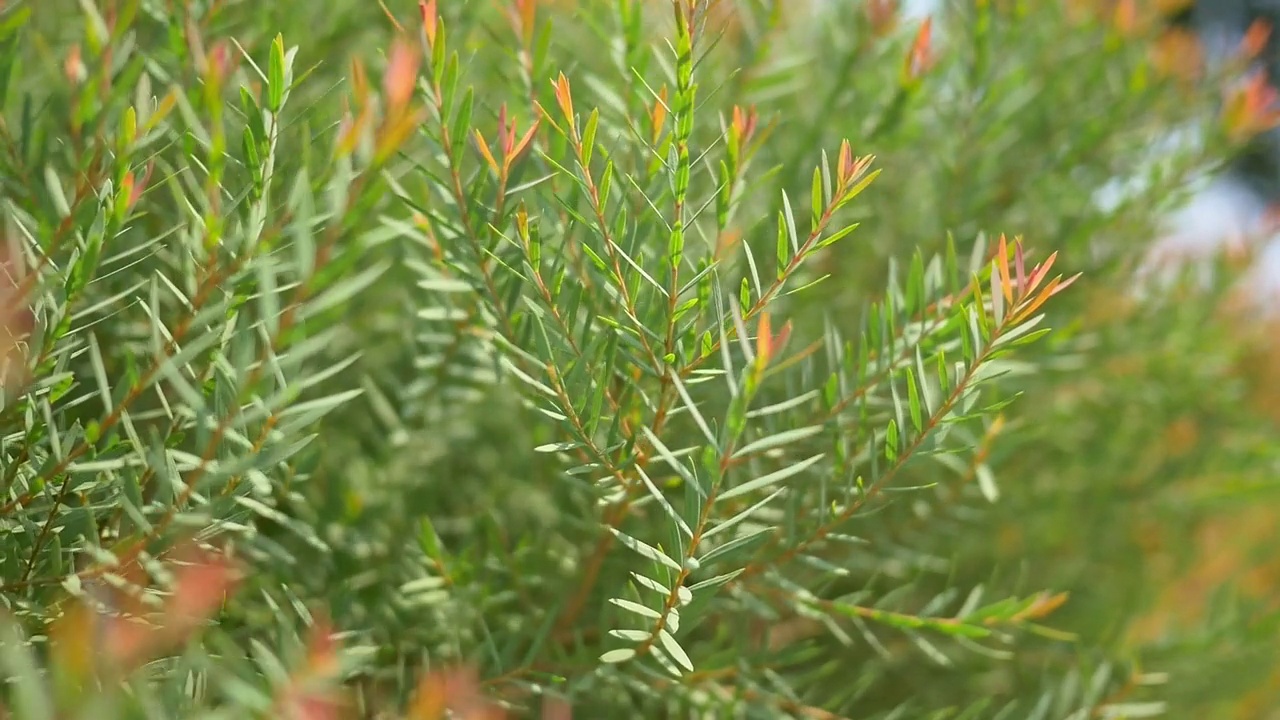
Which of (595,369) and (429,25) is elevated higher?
(429,25)

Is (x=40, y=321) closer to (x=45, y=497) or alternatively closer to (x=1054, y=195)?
(x=45, y=497)

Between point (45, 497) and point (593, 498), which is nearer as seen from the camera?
point (45, 497)

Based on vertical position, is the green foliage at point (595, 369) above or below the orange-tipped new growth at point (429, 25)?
below

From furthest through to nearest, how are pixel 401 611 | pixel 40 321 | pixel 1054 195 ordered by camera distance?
pixel 1054 195 → pixel 401 611 → pixel 40 321

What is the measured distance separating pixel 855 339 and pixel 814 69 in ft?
0.71

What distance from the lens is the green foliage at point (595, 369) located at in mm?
292

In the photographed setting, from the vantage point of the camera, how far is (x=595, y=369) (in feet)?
1.12

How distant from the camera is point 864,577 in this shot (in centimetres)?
64

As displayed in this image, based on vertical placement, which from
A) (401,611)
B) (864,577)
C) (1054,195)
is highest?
(1054,195)

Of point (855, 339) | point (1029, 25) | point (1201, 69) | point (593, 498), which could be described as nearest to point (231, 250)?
point (593, 498)

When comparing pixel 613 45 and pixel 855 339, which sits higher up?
pixel 613 45

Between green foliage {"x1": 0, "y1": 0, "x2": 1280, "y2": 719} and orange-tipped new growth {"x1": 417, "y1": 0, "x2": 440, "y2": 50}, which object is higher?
orange-tipped new growth {"x1": 417, "y1": 0, "x2": 440, "y2": 50}

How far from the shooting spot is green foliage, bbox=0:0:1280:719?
0.96 feet

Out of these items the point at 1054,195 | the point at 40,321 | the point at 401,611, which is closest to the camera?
the point at 40,321
